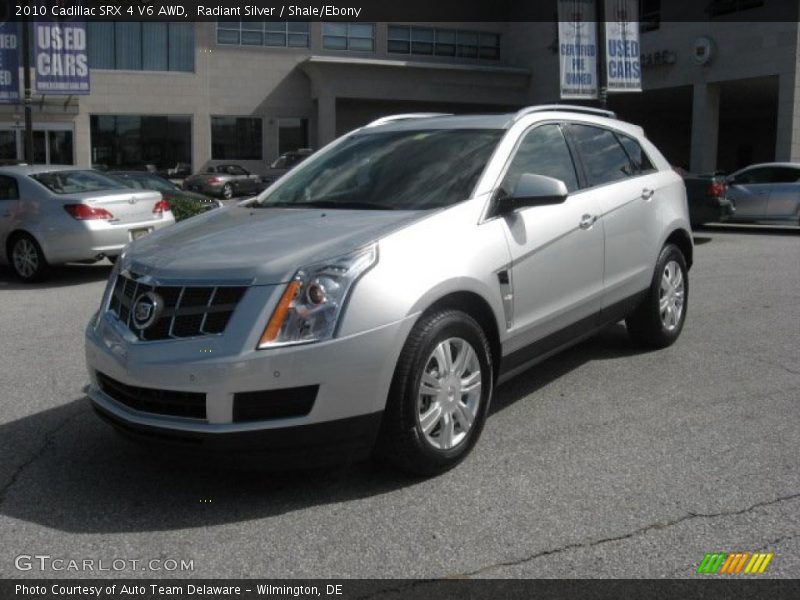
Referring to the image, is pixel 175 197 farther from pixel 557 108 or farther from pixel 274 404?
pixel 274 404

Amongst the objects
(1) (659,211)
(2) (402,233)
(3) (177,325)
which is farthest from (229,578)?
(1) (659,211)

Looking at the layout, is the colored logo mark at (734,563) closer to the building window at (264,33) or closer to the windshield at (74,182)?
the windshield at (74,182)

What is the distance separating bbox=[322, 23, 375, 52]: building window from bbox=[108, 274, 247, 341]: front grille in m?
40.6

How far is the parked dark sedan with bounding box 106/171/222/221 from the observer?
583 inches

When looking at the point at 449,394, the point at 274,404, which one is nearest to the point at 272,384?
the point at 274,404

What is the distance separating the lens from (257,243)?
4016mm

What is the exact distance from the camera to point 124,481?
4.10 m

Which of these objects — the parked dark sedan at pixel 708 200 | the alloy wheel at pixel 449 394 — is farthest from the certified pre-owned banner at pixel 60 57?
the alloy wheel at pixel 449 394

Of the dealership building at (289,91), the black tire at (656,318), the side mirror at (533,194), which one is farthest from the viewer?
the dealership building at (289,91)

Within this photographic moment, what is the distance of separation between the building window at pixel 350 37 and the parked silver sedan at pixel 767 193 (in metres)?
27.5

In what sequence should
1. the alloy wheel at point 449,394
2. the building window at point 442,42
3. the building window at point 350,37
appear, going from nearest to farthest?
the alloy wheel at point 449,394 → the building window at point 350,37 → the building window at point 442,42

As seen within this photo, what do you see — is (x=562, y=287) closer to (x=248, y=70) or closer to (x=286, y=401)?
(x=286, y=401)

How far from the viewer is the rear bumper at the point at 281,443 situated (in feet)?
11.7

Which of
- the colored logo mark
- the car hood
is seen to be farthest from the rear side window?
the colored logo mark
